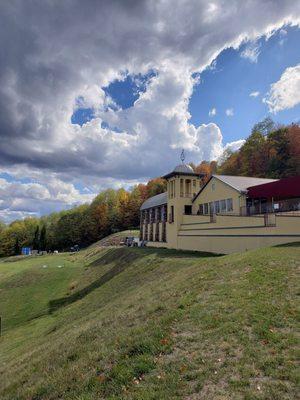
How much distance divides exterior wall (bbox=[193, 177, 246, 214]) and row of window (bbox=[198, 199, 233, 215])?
0.37 meters

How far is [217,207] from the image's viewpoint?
120 ft

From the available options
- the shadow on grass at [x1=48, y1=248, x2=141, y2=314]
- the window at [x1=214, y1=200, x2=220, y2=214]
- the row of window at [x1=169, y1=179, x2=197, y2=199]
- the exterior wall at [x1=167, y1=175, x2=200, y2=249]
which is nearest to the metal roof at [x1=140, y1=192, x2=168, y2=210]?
the row of window at [x1=169, y1=179, x2=197, y2=199]

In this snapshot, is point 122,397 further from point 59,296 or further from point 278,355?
point 59,296

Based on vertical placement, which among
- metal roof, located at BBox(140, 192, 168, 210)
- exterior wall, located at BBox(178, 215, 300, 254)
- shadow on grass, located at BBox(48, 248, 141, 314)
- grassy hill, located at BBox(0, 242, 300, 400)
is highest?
metal roof, located at BBox(140, 192, 168, 210)

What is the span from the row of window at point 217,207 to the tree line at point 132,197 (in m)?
34.4

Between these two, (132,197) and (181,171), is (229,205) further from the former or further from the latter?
(132,197)

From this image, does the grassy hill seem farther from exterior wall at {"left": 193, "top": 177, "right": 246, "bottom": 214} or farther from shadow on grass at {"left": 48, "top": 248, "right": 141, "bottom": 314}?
exterior wall at {"left": 193, "top": 177, "right": 246, "bottom": 214}

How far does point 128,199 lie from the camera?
103750 mm

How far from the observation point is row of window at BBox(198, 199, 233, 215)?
113 ft

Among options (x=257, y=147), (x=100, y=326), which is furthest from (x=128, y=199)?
(x=100, y=326)

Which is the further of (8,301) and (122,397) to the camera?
(8,301)

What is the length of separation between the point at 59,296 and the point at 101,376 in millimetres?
23612

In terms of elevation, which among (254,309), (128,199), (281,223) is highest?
(128,199)

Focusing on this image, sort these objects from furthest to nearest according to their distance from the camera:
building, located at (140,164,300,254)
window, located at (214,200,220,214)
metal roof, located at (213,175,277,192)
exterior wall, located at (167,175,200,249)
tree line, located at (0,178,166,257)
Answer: tree line, located at (0,178,166,257) → exterior wall, located at (167,175,200,249) → window, located at (214,200,220,214) → metal roof, located at (213,175,277,192) → building, located at (140,164,300,254)
